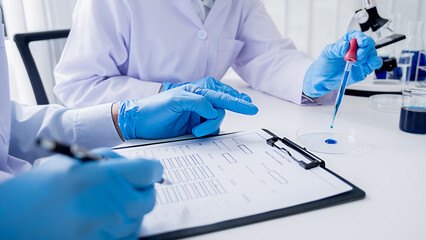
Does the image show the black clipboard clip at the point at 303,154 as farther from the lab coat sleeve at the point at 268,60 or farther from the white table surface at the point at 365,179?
the lab coat sleeve at the point at 268,60

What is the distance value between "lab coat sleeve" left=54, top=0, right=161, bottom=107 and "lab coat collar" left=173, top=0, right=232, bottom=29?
0.62 feet

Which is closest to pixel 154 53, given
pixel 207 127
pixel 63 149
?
pixel 207 127

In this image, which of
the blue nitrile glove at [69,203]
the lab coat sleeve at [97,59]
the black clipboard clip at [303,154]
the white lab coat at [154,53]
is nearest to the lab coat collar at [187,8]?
the white lab coat at [154,53]

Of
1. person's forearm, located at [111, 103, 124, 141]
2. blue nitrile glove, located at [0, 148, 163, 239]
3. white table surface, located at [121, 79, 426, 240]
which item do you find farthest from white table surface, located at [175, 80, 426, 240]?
person's forearm, located at [111, 103, 124, 141]

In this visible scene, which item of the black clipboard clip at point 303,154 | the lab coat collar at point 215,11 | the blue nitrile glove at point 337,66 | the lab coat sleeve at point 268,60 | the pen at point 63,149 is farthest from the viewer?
the lab coat collar at point 215,11

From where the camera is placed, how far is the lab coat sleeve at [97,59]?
1029 mm

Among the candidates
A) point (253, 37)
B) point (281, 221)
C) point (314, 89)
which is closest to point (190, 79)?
point (253, 37)

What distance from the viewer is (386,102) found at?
3.28 ft

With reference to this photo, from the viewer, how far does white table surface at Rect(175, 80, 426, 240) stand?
1.33 feet

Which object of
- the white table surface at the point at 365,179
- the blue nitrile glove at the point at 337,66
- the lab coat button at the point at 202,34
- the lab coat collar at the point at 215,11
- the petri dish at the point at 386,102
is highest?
the lab coat collar at the point at 215,11

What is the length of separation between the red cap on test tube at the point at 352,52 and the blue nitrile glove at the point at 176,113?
257 millimetres

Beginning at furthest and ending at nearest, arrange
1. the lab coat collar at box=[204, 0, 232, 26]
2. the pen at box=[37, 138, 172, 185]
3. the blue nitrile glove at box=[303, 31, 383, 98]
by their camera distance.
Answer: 1. the lab coat collar at box=[204, 0, 232, 26]
2. the blue nitrile glove at box=[303, 31, 383, 98]
3. the pen at box=[37, 138, 172, 185]

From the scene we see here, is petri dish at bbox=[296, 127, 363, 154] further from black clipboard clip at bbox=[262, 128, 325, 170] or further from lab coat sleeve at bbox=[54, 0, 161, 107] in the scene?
lab coat sleeve at bbox=[54, 0, 161, 107]

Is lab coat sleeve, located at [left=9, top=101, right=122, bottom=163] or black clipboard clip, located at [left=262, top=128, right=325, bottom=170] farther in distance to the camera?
lab coat sleeve, located at [left=9, top=101, right=122, bottom=163]
